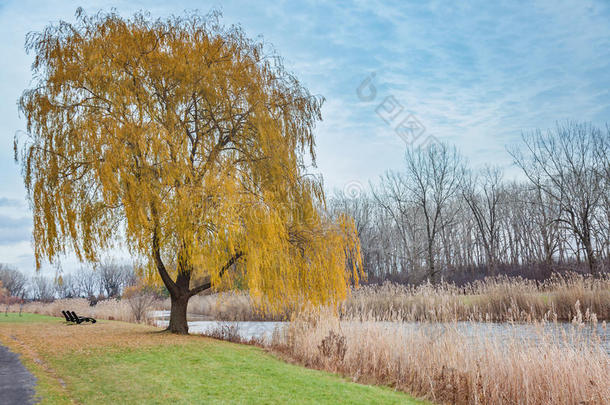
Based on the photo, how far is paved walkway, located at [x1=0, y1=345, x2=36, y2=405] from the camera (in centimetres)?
546

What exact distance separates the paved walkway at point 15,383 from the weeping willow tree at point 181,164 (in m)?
2.50

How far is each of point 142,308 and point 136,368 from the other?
37.7 feet

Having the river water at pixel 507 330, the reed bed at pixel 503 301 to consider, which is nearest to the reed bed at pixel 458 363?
the river water at pixel 507 330

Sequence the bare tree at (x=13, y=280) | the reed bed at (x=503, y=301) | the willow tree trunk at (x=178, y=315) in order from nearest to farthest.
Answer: the willow tree trunk at (x=178, y=315), the reed bed at (x=503, y=301), the bare tree at (x=13, y=280)

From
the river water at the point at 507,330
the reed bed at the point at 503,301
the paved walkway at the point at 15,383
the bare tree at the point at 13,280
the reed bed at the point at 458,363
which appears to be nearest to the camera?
the paved walkway at the point at 15,383

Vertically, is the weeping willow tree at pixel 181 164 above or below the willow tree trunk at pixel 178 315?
above

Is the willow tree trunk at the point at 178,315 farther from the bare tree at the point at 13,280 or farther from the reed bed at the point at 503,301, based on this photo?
the bare tree at the point at 13,280

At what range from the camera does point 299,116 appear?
12.1 meters

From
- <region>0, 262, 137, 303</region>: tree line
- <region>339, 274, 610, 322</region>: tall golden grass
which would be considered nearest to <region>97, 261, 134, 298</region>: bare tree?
<region>0, 262, 137, 303</region>: tree line

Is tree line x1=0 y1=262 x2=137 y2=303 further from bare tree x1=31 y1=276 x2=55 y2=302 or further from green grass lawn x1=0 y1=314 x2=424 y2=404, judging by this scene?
green grass lawn x1=0 y1=314 x2=424 y2=404

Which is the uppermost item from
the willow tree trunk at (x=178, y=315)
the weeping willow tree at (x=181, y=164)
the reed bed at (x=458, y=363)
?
the weeping willow tree at (x=181, y=164)

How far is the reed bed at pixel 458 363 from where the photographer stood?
19.8 ft

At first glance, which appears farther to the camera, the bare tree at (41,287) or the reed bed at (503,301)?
the bare tree at (41,287)

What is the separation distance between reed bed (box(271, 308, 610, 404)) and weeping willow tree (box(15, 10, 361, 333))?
1.19 m
